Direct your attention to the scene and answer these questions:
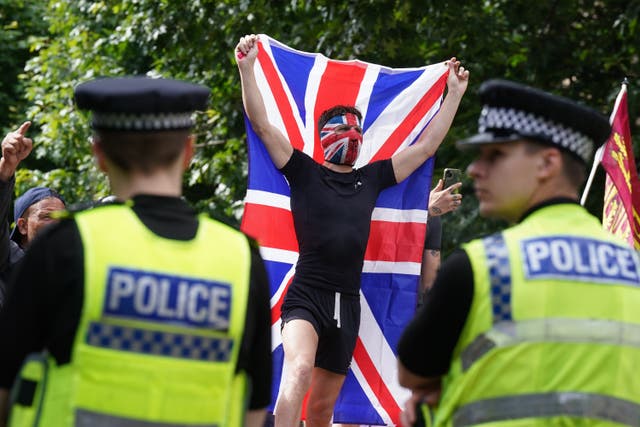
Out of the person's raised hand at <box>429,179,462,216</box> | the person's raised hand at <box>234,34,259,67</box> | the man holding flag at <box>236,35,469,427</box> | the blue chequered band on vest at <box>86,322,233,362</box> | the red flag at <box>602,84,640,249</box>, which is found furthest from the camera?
the red flag at <box>602,84,640,249</box>

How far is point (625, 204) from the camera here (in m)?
9.64

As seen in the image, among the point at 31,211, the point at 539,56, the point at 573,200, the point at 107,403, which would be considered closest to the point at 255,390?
the point at 107,403

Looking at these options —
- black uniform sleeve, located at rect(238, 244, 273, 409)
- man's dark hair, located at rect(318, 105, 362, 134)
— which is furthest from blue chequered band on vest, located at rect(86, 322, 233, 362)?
man's dark hair, located at rect(318, 105, 362, 134)

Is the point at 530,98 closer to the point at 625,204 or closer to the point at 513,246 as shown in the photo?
the point at 513,246

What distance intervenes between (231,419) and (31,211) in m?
4.23

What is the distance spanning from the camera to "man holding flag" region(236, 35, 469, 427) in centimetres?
764

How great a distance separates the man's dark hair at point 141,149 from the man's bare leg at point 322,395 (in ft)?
15.2

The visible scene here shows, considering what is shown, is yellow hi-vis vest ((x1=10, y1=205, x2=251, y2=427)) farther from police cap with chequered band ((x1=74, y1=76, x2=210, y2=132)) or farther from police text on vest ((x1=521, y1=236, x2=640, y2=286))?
police text on vest ((x1=521, y1=236, x2=640, y2=286))

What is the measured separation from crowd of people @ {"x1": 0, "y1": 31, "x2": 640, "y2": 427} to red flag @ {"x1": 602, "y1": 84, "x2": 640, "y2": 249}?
231 inches

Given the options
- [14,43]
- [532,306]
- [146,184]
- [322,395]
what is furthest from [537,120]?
[14,43]

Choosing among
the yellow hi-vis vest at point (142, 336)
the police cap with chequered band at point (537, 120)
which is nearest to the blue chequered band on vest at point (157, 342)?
the yellow hi-vis vest at point (142, 336)

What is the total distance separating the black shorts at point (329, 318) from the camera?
7715mm

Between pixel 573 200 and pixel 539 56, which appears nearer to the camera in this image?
pixel 573 200

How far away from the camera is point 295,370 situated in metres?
7.50
